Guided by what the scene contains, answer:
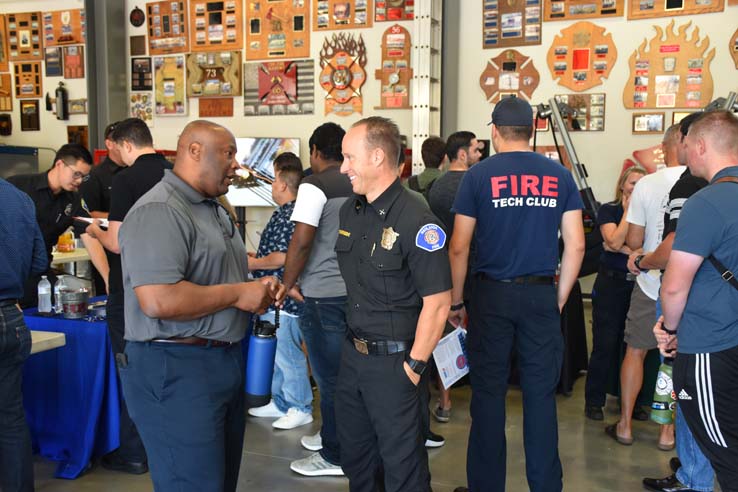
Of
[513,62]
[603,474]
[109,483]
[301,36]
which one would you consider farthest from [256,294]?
[301,36]

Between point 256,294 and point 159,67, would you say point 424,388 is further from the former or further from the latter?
point 159,67

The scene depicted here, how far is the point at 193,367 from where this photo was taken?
200 cm

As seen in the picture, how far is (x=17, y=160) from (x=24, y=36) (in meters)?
1.80

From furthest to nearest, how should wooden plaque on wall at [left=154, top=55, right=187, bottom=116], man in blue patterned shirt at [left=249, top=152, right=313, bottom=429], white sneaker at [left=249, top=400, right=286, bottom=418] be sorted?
wooden plaque on wall at [left=154, top=55, right=187, bottom=116] → white sneaker at [left=249, top=400, right=286, bottom=418] → man in blue patterned shirt at [left=249, top=152, right=313, bottom=429]

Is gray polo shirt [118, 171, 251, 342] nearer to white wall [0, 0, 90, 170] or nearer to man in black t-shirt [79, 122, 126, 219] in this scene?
man in black t-shirt [79, 122, 126, 219]

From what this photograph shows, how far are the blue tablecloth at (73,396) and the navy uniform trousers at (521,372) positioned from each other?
5.91 feet

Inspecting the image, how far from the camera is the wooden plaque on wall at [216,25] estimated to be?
328 inches

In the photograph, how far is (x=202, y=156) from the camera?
81.4 inches

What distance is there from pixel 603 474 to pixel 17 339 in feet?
9.15

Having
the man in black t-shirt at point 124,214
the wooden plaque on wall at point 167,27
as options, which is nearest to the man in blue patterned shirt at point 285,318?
the man in black t-shirt at point 124,214

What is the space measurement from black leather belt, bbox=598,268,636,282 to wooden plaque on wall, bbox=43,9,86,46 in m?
7.41

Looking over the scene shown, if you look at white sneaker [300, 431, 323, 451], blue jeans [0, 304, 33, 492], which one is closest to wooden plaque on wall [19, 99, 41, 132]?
white sneaker [300, 431, 323, 451]

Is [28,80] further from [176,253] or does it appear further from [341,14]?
[176,253]

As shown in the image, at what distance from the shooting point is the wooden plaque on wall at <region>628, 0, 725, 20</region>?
6395 mm
